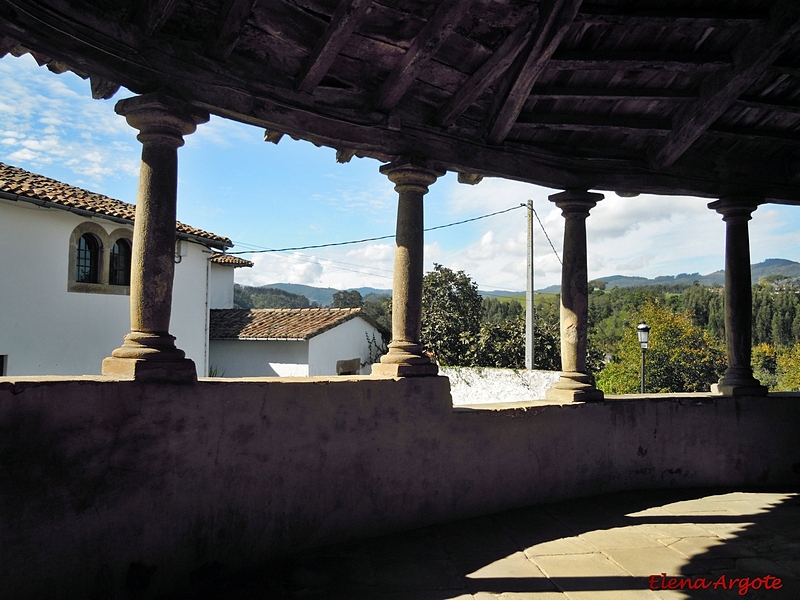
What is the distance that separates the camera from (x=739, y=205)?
5.51 meters

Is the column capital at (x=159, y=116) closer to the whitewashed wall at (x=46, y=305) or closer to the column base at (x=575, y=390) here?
the column base at (x=575, y=390)

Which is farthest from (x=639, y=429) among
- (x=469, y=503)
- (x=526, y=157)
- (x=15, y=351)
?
(x=15, y=351)

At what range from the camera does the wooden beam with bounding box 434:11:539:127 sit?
140 inches

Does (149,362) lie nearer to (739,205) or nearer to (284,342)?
(739,205)

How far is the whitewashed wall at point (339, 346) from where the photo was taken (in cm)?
1527

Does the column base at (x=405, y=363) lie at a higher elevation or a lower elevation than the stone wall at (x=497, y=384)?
higher

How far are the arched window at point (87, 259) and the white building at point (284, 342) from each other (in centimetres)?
460

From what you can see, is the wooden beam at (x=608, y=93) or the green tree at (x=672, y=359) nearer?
the wooden beam at (x=608, y=93)

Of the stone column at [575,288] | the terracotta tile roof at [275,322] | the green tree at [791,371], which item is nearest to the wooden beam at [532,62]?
the stone column at [575,288]

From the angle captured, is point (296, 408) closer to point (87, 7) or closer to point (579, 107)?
point (87, 7)

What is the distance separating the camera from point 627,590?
3.11 metres

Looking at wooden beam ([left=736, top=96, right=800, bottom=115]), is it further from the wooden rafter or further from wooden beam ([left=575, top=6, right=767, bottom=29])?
the wooden rafter

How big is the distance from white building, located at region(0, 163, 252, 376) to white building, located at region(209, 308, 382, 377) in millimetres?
3553

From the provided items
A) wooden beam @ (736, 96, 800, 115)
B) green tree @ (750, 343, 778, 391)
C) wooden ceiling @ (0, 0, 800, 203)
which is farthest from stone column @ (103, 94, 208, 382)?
green tree @ (750, 343, 778, 391)
